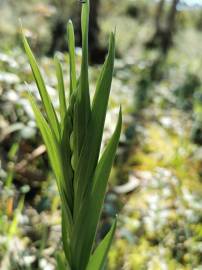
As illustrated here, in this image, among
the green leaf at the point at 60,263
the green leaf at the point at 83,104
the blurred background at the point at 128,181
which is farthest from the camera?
the blurred background at the point at 128,181

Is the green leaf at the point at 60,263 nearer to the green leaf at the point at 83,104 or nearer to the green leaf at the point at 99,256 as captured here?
the green leaf at the point at 99,256

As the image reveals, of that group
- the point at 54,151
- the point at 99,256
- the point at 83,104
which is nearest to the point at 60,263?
the point at 99,256

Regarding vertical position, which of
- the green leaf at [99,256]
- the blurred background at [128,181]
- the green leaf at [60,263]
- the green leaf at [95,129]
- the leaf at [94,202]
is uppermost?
the green leaf at [95,129]

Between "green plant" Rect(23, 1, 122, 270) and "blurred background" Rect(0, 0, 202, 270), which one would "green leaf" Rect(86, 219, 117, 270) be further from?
"blurred background" Rect(0, 0, 202, 270)

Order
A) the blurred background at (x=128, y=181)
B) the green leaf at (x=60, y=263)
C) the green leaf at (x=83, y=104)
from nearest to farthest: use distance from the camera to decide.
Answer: the green leaf at (x=83, y=104) → the green leaf at (x=60, y=263) → the blurred background at (x=128, y=181)

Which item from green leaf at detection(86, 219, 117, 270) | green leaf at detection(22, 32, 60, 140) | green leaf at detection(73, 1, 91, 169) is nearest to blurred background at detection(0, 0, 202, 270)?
green leaf at detection(73, 1, 91, 169)

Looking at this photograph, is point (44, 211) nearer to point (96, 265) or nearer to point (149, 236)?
point (149, 236)

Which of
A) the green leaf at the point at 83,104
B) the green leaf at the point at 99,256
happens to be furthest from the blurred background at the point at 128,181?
the green leaf at the point at 99,256

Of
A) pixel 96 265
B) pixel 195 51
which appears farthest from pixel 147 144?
pixel 195 51
